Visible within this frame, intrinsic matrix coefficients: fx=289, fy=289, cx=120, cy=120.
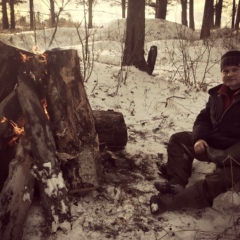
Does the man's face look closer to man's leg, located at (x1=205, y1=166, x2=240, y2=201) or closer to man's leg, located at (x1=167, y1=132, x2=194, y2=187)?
man's leg, located at (x1=167, y1=132, x2=194, y2=187)

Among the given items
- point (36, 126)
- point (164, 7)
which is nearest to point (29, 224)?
point (36, 126)

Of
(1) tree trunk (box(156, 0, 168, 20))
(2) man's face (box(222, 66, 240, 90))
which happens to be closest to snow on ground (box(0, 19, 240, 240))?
(2) man's face (box(222, 66, 240, 90))

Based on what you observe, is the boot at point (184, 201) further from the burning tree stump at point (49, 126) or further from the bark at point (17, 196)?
the bark at point (17, 196)

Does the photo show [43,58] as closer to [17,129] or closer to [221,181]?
[17,129]

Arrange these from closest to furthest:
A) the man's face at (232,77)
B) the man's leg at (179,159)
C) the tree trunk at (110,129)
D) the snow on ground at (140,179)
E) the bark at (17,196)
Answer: the bark at (17,196), the snow on ground at (140,179), the man's face at (232,77), the man's leg at (179,159), the tree trunk at (110,129)

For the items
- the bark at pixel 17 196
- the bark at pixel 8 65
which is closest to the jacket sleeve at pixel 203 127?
the bark at pixel 17 196

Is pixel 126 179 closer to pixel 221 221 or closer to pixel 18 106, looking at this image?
pixel 221 221

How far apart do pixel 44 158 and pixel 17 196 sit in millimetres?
424

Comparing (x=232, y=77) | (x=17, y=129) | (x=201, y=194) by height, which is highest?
(x=232, y=77)

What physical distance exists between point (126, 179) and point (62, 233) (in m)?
1.11

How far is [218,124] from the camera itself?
310 centimetres

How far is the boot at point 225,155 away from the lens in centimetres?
281

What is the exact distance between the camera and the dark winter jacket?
9.76 ft

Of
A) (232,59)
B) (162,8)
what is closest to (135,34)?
(232,59)
